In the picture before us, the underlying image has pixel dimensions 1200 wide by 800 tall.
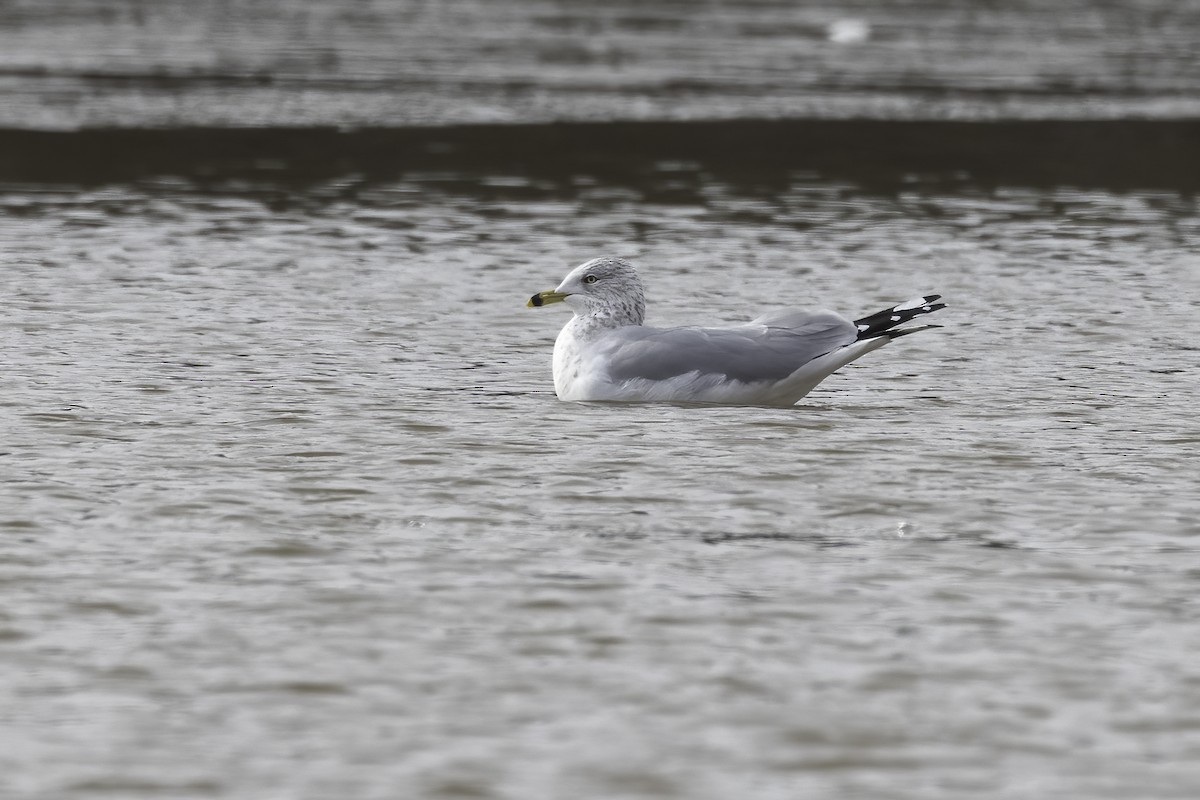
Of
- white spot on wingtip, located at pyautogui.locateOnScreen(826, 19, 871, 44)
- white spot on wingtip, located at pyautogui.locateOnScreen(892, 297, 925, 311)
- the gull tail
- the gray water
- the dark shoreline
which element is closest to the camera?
the gray water

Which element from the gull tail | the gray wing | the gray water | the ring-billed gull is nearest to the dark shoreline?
the gray water

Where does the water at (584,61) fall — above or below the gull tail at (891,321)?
below

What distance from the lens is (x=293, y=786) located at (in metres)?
5.80

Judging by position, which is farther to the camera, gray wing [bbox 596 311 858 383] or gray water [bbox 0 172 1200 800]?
gray wing [bbox 596 311 858 383]

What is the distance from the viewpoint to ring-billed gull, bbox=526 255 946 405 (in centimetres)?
1144

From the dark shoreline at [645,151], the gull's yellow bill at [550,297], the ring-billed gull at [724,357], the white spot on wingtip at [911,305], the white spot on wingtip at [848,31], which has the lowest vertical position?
the white spot on wingtip at [848,31]

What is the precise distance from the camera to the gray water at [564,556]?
614cm

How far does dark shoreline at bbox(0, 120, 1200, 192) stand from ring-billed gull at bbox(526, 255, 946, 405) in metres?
12.2

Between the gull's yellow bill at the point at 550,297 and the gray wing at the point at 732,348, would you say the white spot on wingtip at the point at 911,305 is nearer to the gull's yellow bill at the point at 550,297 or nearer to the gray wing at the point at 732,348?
the gray wing at the point at 732,348

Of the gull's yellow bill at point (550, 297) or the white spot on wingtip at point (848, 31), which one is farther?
the white spot on wingtip at point (848, 31)

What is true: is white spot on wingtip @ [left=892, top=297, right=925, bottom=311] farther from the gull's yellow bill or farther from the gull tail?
the gull's yellow bill

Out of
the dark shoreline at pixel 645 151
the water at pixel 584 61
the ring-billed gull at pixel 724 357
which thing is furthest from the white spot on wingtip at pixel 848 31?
the ring-billed gull at pixel 724 357

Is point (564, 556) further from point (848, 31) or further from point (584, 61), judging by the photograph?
point (848, 31)

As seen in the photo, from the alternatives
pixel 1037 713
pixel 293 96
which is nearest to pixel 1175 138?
pixel 293 96
